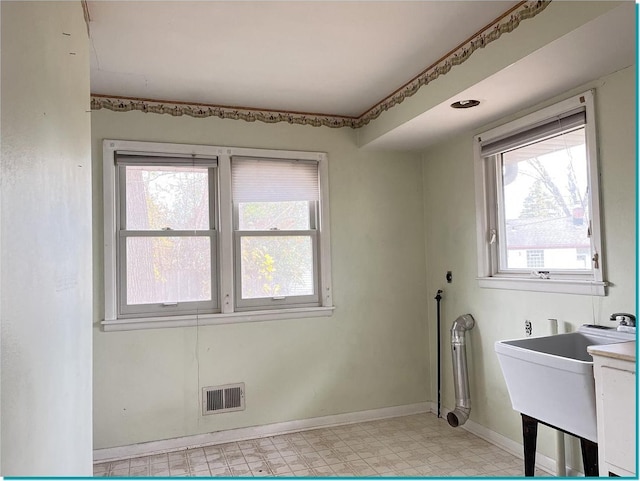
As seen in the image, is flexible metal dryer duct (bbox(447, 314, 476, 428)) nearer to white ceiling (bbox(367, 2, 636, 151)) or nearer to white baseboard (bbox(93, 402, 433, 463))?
white baseboard (bbox(93, 402, 433, 463))

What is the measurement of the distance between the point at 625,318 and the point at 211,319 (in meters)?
2.52

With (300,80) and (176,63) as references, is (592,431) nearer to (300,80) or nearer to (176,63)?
(300,80)

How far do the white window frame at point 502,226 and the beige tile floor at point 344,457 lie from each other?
1.12 m

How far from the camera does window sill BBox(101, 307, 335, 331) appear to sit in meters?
3.15

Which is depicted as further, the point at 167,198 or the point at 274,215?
the point at 274,215

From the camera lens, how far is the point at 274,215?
3621mm

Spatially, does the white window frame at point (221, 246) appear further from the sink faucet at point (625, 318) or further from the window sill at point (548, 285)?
the sink faucet at point (625, 318)

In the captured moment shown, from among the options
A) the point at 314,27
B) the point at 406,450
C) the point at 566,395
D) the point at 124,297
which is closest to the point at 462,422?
the point at 406,450

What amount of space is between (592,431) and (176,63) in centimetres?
279

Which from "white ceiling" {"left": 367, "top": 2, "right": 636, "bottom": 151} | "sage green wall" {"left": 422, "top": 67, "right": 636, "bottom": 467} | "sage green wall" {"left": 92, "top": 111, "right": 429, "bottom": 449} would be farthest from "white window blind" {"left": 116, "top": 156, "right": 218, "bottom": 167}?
"sage green wall" {"left": 422, "top": 67, "right": 636, "bottom": 467}

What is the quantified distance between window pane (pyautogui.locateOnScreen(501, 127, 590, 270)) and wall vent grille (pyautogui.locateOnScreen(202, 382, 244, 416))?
84.4 inches

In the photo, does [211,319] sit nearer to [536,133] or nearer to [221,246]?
[221,246]

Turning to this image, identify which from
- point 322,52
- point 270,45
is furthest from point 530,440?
point 270,45

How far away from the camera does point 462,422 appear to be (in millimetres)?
3303
